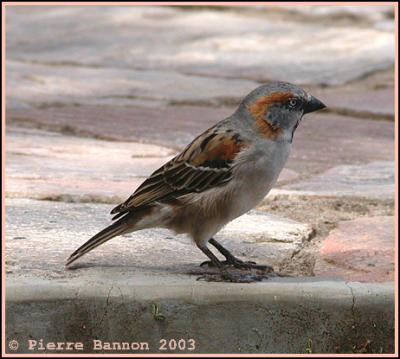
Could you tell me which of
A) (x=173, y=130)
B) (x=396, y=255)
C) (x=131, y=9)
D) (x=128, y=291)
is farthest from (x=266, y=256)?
(x=131, y=9)

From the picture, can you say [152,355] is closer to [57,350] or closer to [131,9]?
[57,350]

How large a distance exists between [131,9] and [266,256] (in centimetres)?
646

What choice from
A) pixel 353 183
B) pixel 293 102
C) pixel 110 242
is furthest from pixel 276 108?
pixel 353 183

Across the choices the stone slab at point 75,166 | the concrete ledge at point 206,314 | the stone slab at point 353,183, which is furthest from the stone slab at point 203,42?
the concrete ledge at point 206,314

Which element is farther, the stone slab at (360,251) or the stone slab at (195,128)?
the stone slab at (195,128)

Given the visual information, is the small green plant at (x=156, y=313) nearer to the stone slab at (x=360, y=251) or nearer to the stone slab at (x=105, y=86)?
the stone slab at (x=360, y=251)

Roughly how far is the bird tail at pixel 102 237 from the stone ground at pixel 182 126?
50 millimetres

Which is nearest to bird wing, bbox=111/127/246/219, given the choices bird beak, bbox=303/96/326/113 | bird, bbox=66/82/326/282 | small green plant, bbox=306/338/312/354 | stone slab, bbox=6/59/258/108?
bird, bbox=66/82/326/282

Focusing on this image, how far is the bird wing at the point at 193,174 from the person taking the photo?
3.57 m

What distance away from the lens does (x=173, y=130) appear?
5.89 m

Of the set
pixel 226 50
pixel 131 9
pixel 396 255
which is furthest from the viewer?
pixel 131 9

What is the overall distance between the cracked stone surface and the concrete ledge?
0.19 meters

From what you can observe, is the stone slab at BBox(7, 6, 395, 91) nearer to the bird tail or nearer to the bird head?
the bird head

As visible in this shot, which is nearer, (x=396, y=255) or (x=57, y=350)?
(x=57, y=350)
